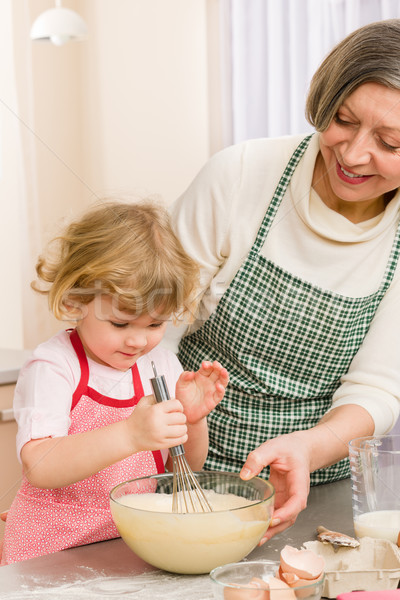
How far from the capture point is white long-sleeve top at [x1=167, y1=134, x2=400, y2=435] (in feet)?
4.12

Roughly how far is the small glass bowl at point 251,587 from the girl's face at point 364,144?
0.62 meters

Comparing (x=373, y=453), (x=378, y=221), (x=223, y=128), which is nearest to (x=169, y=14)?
(x=223, y=128)

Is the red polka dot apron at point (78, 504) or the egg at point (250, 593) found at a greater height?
the egg at point (250, 593)

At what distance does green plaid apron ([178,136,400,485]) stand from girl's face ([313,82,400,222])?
14cm

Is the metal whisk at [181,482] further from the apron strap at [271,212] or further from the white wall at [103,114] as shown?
the white wall at [103,114]

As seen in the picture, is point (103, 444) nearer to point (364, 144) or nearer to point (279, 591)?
point (279, 591)

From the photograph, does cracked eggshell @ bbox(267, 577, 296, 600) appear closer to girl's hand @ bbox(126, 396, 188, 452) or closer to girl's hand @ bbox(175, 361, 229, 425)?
girl's hand @ bbox(126, 396, 188, 452)

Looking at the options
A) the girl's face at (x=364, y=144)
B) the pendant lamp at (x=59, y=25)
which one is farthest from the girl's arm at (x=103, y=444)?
the pendant lamp at (x=59, y=25)

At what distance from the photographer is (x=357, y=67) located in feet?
3.51

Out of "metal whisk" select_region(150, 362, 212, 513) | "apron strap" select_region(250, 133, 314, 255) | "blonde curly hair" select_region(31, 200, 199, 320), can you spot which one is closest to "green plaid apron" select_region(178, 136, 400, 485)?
"apron strap" select_region(250, 133, 314, 255)

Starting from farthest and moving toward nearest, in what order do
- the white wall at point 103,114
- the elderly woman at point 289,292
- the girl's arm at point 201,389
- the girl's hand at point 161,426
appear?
the white wall at point 103,114 → the elderly woman at point 289,292 → the girl's arm at point 201,389 → the girl's hand at point 161,426

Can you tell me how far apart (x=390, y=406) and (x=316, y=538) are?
323mm

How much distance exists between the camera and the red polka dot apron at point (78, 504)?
3.44ft

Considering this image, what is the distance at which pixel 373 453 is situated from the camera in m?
0.94
